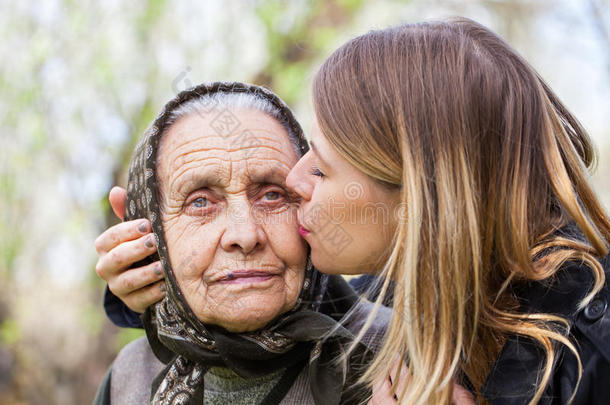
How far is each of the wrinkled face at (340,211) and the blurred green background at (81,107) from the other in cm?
320

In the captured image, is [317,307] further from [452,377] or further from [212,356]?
[452,377]

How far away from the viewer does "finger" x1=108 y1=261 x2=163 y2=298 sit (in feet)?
6.95

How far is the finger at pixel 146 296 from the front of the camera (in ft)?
7.07

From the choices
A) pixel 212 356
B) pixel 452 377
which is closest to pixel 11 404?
pixel 212 356

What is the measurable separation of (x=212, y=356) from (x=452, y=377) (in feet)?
2.53

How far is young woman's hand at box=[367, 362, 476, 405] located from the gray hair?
0.83 metres

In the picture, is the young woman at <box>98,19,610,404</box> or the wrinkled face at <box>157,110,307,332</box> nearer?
the young woman at <box>98,19,610,404</box>

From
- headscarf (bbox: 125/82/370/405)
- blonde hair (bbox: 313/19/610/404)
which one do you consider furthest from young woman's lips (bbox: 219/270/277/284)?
blonde hair (bbox: 313/19/610/404)

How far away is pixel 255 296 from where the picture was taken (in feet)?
6.30

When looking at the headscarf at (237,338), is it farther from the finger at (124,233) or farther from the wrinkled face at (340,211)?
the wrinkled face at (340,211)

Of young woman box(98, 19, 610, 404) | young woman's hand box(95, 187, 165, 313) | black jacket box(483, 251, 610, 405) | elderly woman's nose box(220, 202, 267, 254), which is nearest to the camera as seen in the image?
black jacket box(483, 251, 610, 405)

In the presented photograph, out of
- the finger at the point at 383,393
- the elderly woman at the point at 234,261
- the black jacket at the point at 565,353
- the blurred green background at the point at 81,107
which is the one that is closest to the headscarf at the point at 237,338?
the elderly woman at the point at 234,261

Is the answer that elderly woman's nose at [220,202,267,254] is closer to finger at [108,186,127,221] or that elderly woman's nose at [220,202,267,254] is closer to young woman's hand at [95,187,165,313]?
young woman's hand at [95,187,165,313]

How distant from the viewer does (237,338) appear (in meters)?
1.98
